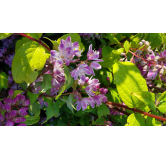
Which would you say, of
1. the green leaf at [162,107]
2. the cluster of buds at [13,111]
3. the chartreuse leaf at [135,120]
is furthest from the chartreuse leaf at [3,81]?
the green leaf at [162,107]

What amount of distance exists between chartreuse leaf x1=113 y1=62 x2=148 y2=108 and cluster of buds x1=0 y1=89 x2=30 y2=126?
0.73 m

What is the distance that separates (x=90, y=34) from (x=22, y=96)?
3.21 feet

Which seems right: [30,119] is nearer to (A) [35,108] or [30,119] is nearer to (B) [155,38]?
(A) [35,108]

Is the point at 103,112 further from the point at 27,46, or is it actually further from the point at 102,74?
the point at 27,46

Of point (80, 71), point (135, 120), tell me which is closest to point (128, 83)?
point (135, 120)

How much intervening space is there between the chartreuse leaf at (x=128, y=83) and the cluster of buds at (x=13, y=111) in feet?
2.40

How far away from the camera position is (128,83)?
3.57 feet

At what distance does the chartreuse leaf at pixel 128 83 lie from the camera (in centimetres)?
108

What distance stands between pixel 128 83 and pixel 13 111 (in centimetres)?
88

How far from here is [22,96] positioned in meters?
1.09

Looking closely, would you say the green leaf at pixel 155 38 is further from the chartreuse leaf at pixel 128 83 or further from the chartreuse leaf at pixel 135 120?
the chartreuse leaf at pixel 135 120

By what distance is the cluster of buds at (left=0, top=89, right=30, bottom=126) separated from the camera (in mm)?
1002

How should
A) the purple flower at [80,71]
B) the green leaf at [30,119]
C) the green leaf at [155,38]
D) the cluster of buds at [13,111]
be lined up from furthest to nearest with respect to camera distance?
1. the green leaf at [155,38]
2. the green leaf at [30,119]
3. the cluster of buds at [13,111]
4. the purple flower at [80,71]

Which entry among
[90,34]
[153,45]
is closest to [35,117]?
[90,34]
